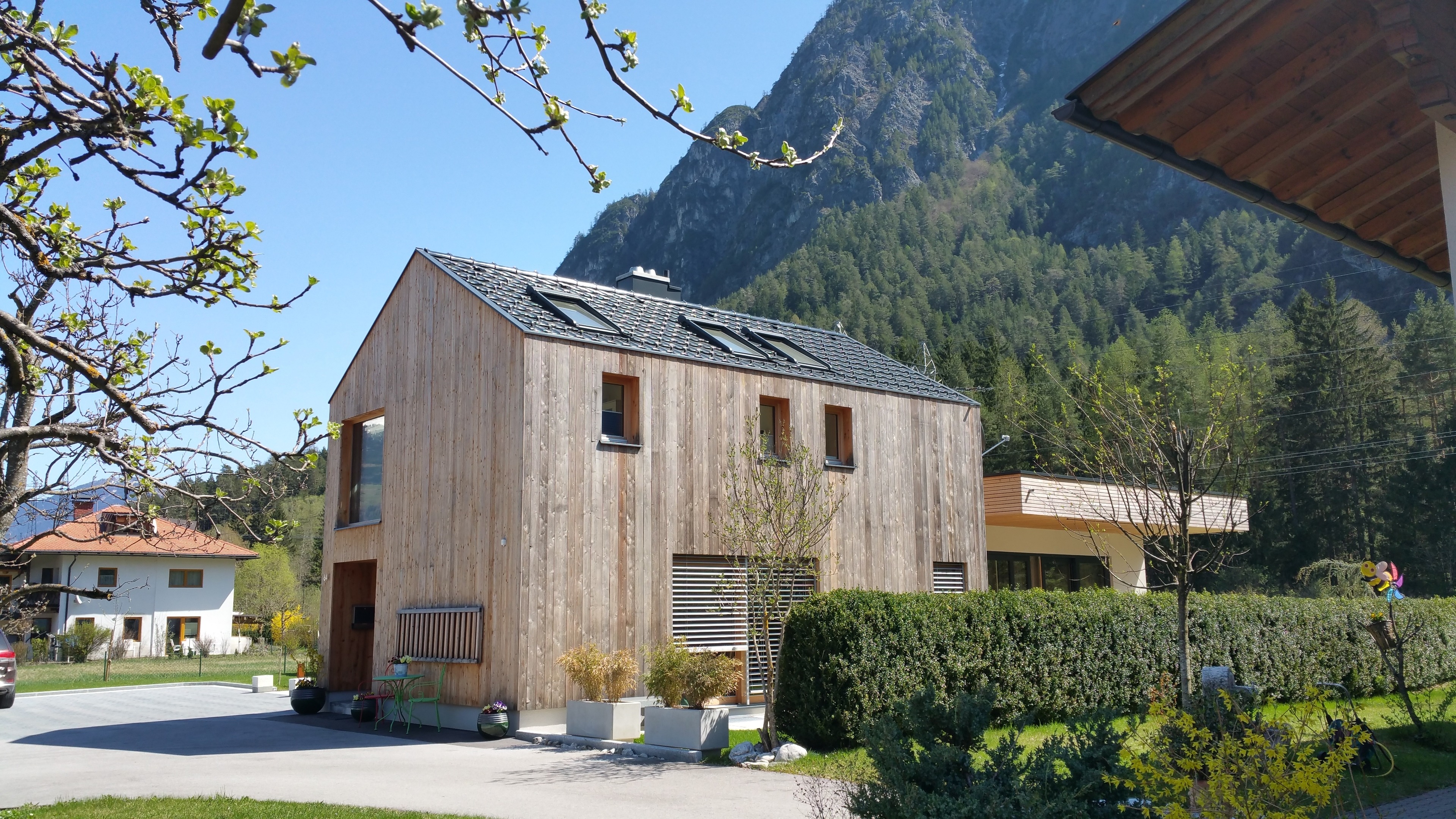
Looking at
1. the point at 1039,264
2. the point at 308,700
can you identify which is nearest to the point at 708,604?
the point at 308,700

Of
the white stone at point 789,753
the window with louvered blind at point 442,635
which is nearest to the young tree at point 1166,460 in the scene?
the white stone at point 789,753

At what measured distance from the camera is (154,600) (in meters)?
45.1

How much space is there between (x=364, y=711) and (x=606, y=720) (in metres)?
5.70

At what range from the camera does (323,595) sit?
19.2 meters

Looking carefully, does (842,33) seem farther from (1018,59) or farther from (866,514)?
(866,514)

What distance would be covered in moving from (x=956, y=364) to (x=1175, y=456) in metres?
47.4

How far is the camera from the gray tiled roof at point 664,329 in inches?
626

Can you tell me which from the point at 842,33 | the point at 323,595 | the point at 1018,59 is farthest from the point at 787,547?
the point at 842,33

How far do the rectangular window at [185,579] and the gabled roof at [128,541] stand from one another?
1.29 meters

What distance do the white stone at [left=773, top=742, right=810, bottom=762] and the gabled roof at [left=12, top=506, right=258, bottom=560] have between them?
6.03m

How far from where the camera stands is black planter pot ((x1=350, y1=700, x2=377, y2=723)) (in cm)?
1625

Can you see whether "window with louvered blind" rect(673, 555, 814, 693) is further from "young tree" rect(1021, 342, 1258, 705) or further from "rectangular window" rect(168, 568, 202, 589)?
"rectangular window" rect(168, 568, 202, 589)

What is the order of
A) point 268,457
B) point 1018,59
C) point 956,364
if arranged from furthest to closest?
point 1018,59 → point 956,364 → point 268,457

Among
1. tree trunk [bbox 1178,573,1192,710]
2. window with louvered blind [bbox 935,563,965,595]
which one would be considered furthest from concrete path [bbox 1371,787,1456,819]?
window with louvered blind [bbox 935,563,965,595]
